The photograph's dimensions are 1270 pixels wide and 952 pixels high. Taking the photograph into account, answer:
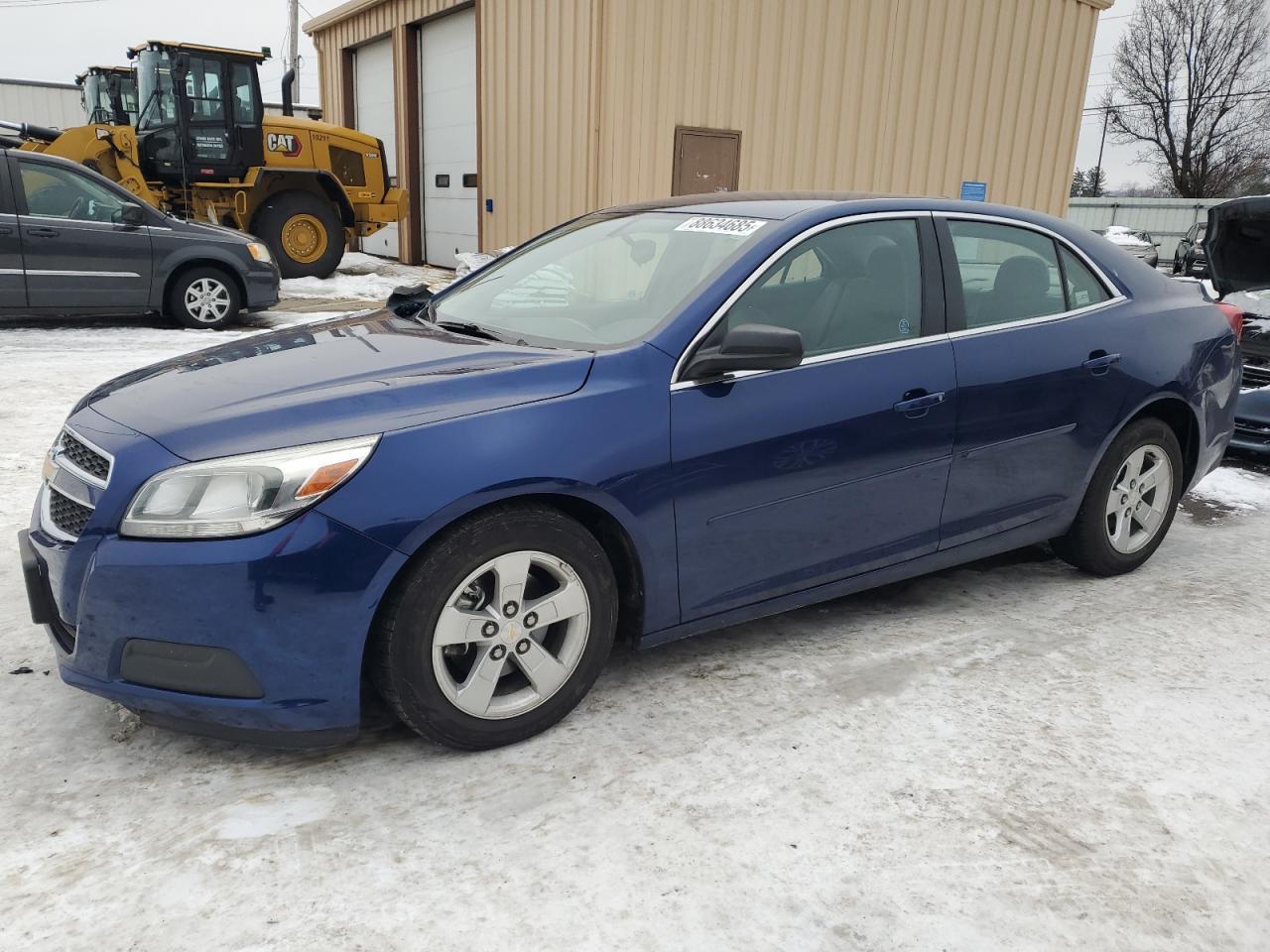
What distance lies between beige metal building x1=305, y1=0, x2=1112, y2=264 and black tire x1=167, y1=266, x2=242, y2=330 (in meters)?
4.34

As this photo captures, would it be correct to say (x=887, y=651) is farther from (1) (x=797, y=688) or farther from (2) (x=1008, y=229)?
(2) (x=1008, y=229)

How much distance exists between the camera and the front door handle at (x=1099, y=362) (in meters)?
3.80

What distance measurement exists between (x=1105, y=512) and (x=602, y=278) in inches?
87.3

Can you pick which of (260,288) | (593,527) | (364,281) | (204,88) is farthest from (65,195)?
(593,527)

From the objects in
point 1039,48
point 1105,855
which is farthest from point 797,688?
point 1039,48

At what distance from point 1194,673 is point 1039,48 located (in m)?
14.0

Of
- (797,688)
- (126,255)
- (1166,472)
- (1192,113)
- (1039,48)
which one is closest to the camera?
(797,688)

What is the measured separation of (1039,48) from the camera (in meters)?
14.9

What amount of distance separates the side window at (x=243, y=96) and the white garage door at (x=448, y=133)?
10.5 feet

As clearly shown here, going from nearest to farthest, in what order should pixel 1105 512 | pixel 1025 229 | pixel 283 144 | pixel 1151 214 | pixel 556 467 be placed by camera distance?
1. pixel 556 467
2. pixel 1025 229
3. pixel 1105 512
4. pixel 283 144
5. pixel 1151 214

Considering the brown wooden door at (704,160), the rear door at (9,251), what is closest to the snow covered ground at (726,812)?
the rear door at (9,251)

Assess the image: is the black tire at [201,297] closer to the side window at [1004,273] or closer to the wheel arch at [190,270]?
the wheel arch at [190,270]

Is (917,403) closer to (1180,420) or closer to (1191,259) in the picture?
(1180,420)

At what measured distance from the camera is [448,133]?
52.9 feet
